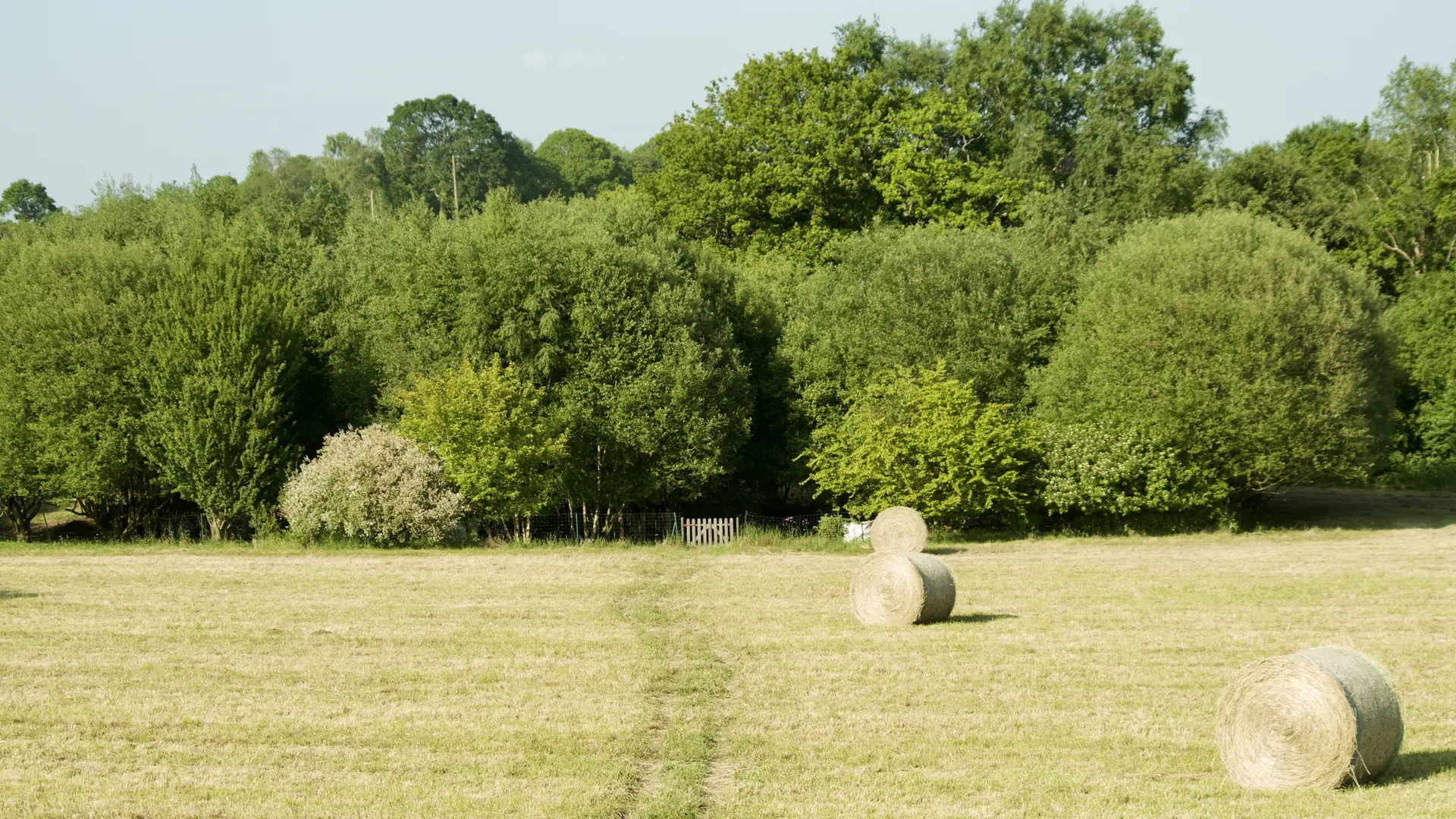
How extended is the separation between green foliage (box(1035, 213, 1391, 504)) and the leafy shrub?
45cm

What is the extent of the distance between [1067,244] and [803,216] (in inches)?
621

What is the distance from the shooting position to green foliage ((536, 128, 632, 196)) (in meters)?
113

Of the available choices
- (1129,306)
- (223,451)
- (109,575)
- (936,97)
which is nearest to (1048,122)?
(936,97)

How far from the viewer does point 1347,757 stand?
11.1 m

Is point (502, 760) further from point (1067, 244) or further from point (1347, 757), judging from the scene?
point (1067, 244)

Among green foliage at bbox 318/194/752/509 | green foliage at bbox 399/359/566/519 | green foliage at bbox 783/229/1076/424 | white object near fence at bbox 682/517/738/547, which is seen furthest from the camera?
green foliage at bbox 783/229/1076/424

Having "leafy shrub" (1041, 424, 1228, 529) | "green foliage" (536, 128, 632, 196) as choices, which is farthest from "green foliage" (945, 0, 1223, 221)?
"green foliage" (536, 128, 632, 196)

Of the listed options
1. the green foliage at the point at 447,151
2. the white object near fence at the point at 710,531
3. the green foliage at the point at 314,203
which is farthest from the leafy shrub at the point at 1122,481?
the green foliage at the point at 447,151

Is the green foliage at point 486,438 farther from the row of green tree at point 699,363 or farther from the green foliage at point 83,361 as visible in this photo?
the green foliage at point 83,361

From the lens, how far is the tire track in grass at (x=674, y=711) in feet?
36.7

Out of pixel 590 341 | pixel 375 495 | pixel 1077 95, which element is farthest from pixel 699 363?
pixel 1077 95

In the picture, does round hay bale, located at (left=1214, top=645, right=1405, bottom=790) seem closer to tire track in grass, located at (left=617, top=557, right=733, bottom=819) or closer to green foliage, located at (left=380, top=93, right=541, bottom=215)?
tire track in grass, located at (left=617, top=557, right=733, bottom=819)

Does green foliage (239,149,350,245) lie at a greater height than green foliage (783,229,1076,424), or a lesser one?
greater

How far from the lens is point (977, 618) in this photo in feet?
70.0
